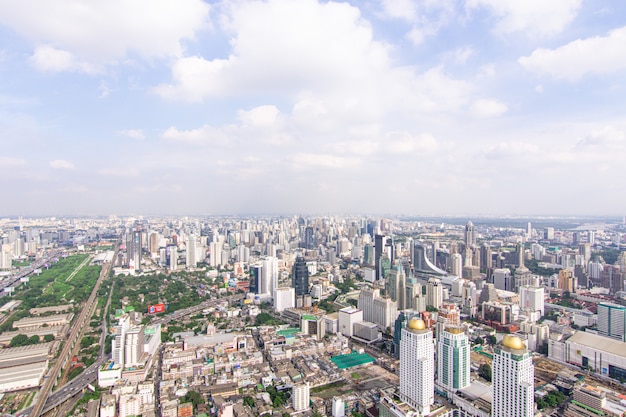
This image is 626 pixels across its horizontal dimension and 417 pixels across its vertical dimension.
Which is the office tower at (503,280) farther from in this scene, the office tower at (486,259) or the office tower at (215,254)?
the office tower at (215,254)

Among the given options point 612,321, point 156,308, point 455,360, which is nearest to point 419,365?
point 455,360

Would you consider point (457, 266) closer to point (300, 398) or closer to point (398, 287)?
point (398, 287)

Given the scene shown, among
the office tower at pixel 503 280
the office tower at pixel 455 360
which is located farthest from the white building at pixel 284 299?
the office tower at pixel 503 280

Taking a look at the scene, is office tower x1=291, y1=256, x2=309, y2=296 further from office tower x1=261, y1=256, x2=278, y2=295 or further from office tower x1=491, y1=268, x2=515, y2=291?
office tower x1=491, y1=268, x2=515, y2=291

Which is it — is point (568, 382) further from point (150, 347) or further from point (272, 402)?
point (150, 347)

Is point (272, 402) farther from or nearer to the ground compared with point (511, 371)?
nearer to the ground

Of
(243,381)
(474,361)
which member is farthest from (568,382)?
(243,381)
